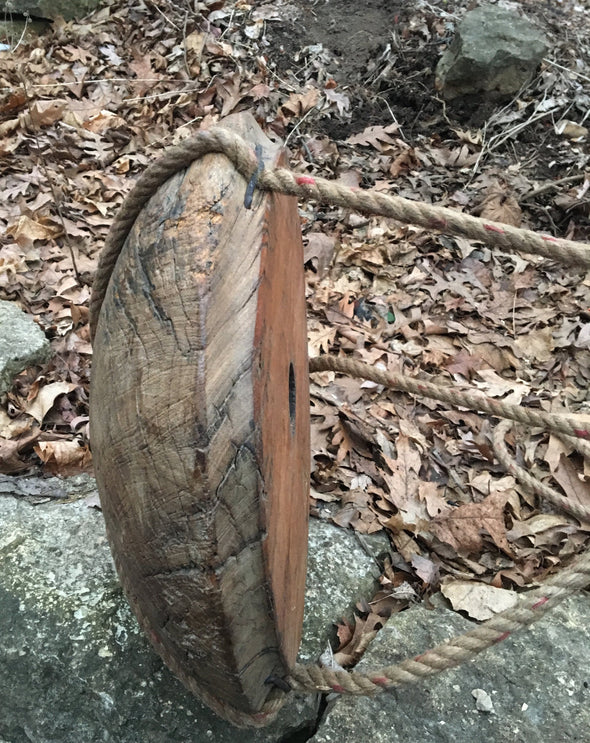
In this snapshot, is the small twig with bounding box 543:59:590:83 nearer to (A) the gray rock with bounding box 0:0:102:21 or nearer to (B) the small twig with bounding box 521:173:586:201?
(B) the small twig with bounding box 521:173:586:201

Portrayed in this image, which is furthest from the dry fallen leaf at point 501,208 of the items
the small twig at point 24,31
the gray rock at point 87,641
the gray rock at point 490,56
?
the small twig at point 24,31

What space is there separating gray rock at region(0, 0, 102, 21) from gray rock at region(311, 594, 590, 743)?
664 cm

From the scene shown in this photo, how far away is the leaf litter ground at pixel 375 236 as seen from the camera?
2828 mm

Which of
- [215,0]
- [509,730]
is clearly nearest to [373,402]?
[509,730]

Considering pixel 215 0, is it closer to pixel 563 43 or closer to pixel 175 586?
pixel 563 43

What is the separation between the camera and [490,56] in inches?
207

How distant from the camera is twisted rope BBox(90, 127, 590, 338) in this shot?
1.33 metres

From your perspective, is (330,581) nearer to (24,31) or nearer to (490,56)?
(490,56)

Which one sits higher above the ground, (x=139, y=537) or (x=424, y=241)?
(x=139, y=537)

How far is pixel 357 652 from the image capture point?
2.24 metres

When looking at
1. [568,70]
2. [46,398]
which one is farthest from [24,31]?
[568,70]

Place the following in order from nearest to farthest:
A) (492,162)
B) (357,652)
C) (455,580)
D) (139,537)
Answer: (139,537)
(357,652)
(455,580)
(492,162)

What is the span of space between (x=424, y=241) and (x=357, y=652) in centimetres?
313

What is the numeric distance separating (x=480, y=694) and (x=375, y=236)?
3224mm
